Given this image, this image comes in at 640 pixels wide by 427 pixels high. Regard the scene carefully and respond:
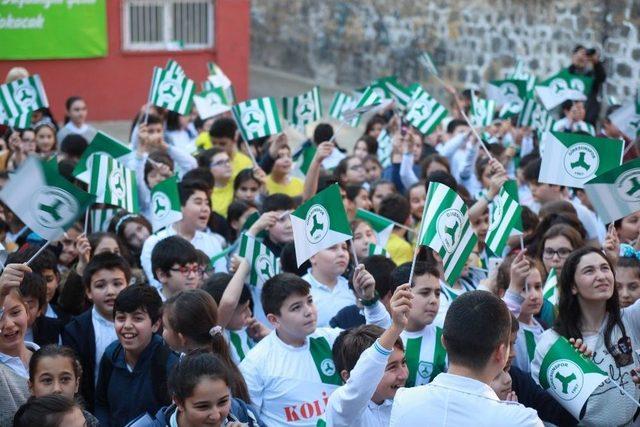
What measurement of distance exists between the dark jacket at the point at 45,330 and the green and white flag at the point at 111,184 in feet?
5.20

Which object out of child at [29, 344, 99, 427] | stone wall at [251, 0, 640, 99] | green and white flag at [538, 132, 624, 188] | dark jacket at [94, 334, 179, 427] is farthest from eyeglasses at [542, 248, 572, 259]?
stone wall at [251, 0, 640, 99]

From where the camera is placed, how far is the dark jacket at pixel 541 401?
5.84m

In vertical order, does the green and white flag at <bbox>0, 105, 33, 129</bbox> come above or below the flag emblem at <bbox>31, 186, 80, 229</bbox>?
below

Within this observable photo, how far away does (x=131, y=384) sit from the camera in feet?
19.3

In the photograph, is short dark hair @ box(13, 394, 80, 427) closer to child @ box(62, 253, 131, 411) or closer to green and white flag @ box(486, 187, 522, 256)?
child @ box(62, 253, 131, 411)

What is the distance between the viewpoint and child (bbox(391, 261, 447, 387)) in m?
6.04

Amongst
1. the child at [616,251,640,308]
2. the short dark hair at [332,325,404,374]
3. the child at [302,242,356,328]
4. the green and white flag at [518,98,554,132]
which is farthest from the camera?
the green and white flag at [518,98,554,132]

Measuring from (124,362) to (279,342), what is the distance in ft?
2.70

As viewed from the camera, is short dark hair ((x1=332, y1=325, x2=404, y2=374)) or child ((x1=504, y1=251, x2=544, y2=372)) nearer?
short dark hair ((x1=332, y1=325, x2=404, y2=374))

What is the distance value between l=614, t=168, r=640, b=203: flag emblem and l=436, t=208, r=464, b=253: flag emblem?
1290 mm

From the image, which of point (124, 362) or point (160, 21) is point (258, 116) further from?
point (160, 21)

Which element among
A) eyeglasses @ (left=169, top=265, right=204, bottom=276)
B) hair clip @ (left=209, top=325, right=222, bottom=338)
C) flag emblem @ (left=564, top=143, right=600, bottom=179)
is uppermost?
flag emblem @ (left=564, top=143, right=600, bottom=179)

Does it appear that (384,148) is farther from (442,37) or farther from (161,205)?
(442,37)

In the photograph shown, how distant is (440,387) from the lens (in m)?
4.08
